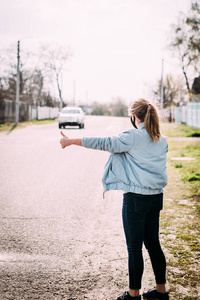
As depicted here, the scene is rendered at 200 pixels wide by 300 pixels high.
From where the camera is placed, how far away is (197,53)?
116 ft

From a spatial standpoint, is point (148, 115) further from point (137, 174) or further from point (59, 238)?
point (59, 238)

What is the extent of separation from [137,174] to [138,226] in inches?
15.7

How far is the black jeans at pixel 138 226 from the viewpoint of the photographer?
292 cm

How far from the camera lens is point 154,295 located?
313 cm

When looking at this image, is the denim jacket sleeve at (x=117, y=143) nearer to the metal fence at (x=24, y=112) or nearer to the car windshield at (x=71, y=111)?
the car windshield at (x=71, y=111)

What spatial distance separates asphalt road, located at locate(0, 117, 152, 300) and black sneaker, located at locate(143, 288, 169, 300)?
22cm

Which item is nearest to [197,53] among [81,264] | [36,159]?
[36,159]

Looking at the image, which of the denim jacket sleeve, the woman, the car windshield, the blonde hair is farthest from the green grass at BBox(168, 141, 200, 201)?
the car windshield

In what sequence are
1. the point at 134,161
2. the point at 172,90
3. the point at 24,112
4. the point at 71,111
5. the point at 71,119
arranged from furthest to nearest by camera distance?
the point at 172,90 → the point at 24,112 → the point at 71,111 → the point at 71,119 → the point at 134,161

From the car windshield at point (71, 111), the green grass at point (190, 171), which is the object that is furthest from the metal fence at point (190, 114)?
the green grass at point (190, 171)

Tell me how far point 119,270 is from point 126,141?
4.68ft

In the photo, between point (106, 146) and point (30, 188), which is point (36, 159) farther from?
point (106, 146)

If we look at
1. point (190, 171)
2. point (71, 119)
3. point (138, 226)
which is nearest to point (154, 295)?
point (138, 226)

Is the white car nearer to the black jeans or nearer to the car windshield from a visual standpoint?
the car windshield
